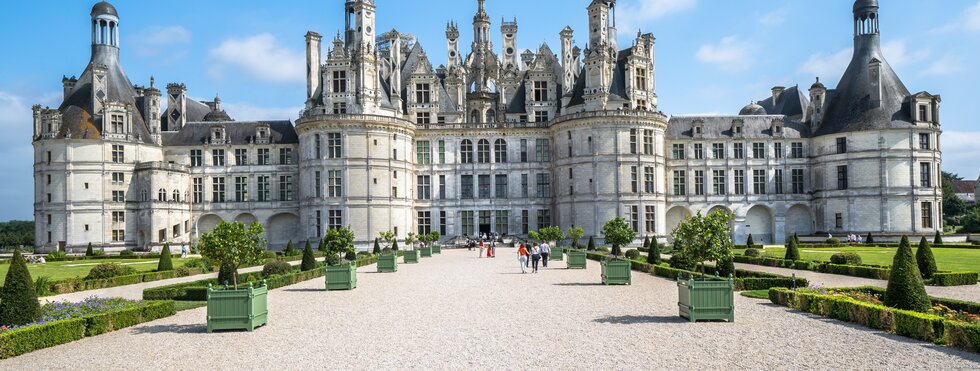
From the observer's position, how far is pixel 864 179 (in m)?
66.2

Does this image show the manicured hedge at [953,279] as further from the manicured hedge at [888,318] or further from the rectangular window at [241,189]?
the rectangular window at [241,189]

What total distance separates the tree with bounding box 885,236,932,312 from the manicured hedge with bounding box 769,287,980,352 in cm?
58

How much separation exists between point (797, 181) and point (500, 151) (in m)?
27.0

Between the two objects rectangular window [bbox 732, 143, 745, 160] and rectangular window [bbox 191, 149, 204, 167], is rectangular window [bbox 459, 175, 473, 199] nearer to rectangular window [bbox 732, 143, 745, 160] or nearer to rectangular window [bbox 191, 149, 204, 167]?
rectangular window [bbox 191, 149, 204, 167]

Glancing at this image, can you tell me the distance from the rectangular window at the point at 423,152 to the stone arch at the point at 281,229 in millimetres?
12462

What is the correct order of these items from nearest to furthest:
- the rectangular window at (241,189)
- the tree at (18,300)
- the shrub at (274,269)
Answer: the tree at (18,300) → the shrub at (274,269) → the rectangular window at (241,189)

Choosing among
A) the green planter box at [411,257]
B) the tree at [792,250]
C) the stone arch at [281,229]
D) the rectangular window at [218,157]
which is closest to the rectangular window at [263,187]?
the stone arch at [281,229]

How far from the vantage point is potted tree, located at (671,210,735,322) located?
1900cm

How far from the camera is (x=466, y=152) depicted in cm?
7169

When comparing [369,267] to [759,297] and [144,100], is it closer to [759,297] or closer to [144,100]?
[759,297]

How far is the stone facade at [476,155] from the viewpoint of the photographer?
214 ft

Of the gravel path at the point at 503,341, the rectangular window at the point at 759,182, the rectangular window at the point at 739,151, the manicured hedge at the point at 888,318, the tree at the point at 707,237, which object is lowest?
the gravel path at the point at 503,341

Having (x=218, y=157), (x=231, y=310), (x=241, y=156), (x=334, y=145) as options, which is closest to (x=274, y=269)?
(x=231, y=310)

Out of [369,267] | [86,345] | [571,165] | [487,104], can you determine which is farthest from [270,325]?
[487,104]
